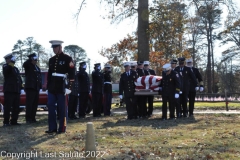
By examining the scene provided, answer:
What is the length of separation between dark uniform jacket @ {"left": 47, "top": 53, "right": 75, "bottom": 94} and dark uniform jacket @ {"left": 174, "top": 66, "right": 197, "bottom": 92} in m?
4.73

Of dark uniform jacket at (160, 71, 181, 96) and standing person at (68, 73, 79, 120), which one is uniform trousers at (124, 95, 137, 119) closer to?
dark uniform jacket at (160, 71, 181, 96)

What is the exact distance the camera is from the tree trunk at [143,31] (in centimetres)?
1858

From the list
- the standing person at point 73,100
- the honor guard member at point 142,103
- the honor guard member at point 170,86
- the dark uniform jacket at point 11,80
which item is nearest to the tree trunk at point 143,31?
the honor guard member at point 142,103

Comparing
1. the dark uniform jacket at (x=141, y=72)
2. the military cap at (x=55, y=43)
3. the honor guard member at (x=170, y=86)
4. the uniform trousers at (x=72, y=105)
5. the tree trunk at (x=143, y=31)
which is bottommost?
the uniform trousers at (x=72, y=105)

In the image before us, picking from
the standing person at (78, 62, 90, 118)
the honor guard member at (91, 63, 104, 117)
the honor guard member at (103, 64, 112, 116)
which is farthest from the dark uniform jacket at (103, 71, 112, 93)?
the standing person at (78, 62, 90, 118)

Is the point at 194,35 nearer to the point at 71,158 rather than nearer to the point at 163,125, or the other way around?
the point at 163,125

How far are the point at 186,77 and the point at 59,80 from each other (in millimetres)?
5310

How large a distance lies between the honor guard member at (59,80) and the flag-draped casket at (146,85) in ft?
13.1

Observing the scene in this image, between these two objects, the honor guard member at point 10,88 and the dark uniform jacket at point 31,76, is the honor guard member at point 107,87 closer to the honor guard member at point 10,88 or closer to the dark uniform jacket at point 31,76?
the dark uniform jacket at point 31,76

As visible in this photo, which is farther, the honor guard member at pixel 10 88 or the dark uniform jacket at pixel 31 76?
the dark uniform jacket at pixel 31 76

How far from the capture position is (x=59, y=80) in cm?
786

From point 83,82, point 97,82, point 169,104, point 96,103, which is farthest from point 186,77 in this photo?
point 83,82

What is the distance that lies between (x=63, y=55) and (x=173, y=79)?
4.16m

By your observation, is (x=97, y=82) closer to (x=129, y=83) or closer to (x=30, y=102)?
(x=129, y=83)
